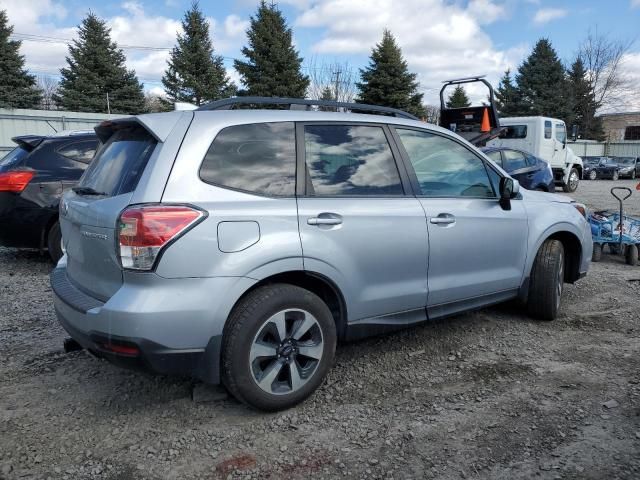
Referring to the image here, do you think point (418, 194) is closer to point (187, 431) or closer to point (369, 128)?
point (369, 128)

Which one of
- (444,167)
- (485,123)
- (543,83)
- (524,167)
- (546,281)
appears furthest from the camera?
(543,83)

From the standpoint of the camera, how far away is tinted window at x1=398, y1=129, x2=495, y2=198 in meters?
3.70

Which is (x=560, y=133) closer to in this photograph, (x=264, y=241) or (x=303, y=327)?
(x=303, y=327)

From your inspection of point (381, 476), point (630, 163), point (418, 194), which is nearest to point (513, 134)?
point (630, 163)

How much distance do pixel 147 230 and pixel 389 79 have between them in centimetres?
3050

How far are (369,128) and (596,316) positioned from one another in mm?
2904

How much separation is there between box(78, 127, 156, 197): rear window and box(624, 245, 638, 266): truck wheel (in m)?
6.61

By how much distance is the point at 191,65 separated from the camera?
32188 millimetres

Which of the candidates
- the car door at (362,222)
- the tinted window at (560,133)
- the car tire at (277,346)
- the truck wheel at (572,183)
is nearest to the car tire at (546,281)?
the car door at (362,222)

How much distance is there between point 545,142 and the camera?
18641 millimetres

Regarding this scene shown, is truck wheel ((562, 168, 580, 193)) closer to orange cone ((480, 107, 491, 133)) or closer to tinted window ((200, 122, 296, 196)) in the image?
orange cone ((480, 107, 491, 133))

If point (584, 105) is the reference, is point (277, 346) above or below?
below

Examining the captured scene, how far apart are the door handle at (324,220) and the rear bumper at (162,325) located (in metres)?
0.53

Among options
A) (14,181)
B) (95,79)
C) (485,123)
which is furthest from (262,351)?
(95,79)
